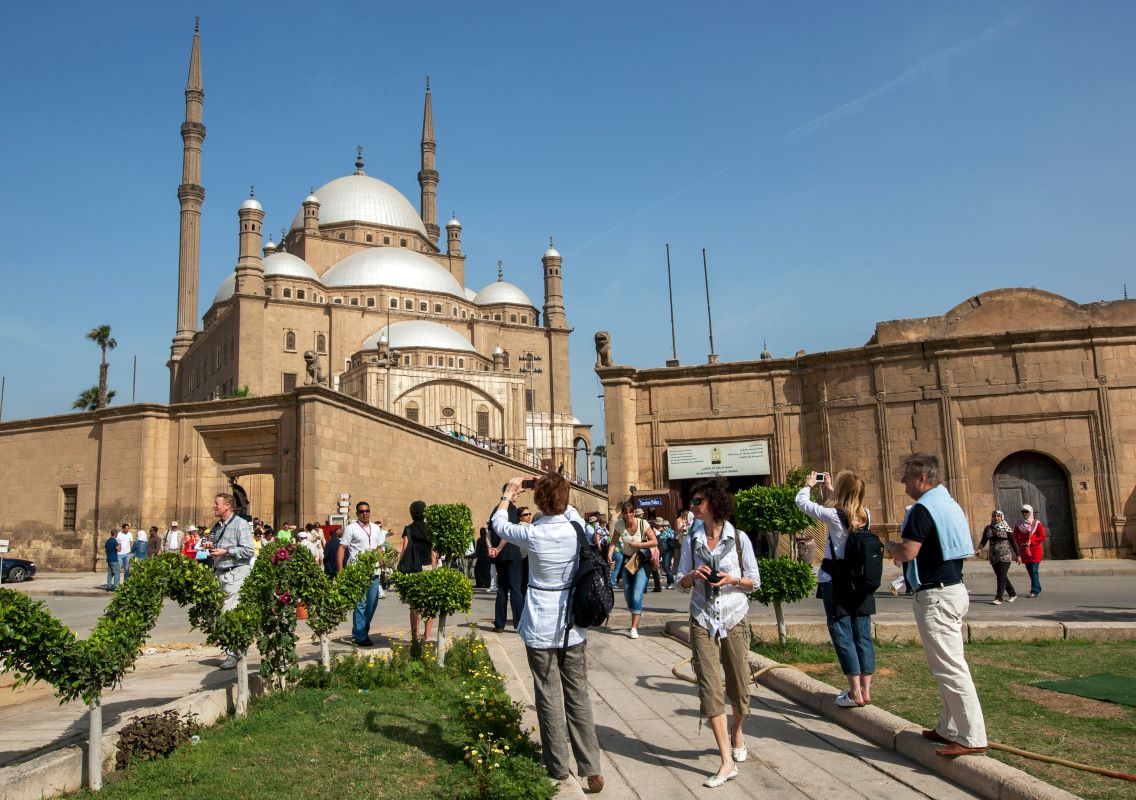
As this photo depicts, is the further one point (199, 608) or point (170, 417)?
point (170, 417)

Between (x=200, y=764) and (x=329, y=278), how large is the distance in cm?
5844

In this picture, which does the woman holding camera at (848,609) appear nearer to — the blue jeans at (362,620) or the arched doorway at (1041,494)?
the blue jeans at (362,620)

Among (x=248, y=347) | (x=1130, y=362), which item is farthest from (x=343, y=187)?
(x=1130, y=362)

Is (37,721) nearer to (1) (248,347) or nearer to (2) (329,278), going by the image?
(1) (248,347)

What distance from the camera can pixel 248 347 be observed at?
51062mm

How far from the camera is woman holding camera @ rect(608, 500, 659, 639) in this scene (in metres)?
9.33

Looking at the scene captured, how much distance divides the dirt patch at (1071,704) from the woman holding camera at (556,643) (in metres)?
3.15

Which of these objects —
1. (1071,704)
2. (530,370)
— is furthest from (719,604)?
(530,370)

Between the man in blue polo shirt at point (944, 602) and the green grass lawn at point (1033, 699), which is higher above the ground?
the man in blue polo shirt at point (944, 602)

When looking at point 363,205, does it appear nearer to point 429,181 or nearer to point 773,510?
point 429,181

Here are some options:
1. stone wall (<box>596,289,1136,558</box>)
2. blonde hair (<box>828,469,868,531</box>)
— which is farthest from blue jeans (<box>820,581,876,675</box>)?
stone wall (<box>596,289,1136,558</box>)

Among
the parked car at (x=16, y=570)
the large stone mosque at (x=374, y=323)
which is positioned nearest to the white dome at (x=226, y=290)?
the large stone mosque at (x=374, y=323)

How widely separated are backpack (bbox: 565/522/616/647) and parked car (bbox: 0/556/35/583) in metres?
20.5

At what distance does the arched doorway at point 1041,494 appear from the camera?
60.6 ft
